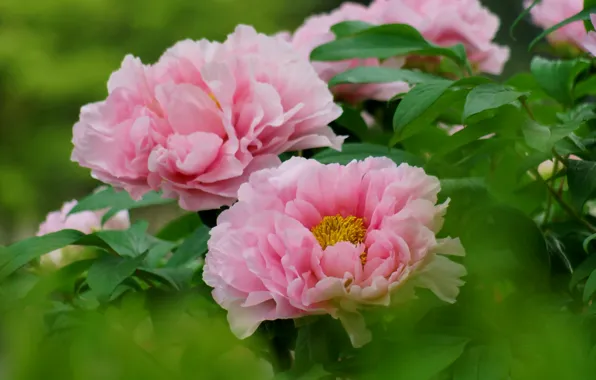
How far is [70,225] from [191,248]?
162mm

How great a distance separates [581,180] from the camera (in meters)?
0.41

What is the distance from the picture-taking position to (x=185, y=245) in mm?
524

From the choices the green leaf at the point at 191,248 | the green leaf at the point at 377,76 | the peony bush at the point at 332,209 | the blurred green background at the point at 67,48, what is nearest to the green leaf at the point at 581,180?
the peony bush at the point at 332,209

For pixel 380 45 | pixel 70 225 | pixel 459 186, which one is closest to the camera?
pixel 459 186

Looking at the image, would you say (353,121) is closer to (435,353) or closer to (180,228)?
(180,228)

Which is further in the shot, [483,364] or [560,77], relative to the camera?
[560,77]

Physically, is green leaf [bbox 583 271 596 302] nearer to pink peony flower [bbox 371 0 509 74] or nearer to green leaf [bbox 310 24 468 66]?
green leaf [bbox 310 24 468 66]

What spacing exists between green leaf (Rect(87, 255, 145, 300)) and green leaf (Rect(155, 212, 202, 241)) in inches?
6.8

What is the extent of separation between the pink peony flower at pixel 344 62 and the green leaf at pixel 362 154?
0.37 feet

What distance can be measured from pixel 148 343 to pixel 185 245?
32 cm

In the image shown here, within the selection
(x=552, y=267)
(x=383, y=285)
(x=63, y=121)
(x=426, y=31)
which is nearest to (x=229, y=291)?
(x=383, y=285)

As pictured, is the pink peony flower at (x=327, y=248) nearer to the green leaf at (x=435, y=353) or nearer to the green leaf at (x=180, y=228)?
the green leaf at (x=435, y=353)

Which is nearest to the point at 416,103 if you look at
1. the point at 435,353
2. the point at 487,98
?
the point at 487,98

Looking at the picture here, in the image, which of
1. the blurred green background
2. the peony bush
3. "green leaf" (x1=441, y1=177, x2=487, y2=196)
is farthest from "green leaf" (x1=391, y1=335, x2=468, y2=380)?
the blurred green background
